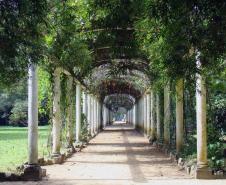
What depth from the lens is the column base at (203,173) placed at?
1229 cm

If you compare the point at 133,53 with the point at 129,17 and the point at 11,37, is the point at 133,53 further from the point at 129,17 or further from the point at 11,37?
the point at 11,37

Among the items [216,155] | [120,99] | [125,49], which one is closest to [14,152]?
[125,49]

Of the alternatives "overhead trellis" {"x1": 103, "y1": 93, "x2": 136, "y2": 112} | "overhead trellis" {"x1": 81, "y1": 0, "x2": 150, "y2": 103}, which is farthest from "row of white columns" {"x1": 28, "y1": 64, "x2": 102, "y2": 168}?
"overhead trellis" {"x1": 103, "y1": 93, "x2": 136, "y2": 112}

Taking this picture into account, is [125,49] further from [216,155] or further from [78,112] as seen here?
[78,112]

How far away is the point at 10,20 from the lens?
20.2ft

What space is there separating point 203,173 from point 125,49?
6.95 m

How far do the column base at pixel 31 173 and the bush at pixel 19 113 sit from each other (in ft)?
155

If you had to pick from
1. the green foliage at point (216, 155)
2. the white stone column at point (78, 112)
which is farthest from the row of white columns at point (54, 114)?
the green foliage at point (216, 155)

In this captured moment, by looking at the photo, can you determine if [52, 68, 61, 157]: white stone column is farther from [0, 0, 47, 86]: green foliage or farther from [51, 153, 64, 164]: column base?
[0, 0, 47, 86]: green foliage

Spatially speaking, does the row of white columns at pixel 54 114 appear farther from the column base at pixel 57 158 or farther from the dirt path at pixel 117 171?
the dirt path at pixel 117 171

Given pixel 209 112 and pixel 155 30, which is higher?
pixel 155 30

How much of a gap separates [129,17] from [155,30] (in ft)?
10.9

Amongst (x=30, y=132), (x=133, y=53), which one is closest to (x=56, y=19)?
(x=30, y=132)

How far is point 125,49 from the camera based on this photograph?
18.2m
